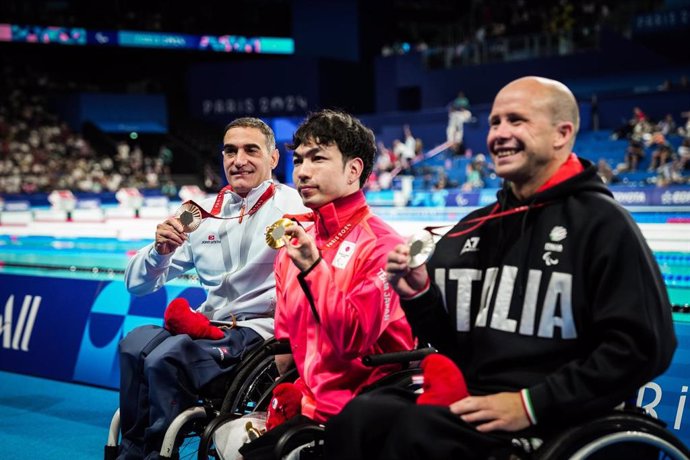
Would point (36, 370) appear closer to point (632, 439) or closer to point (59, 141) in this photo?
point (632, 439)

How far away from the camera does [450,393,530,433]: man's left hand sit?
182cm

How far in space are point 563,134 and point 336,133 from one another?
29.6 inches

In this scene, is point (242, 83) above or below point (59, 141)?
above

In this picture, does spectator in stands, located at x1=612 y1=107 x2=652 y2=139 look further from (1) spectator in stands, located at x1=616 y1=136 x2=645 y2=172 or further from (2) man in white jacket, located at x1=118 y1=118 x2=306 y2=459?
(2) man in white jacket, located at x1=118 y1=118 x2=306 y2=459

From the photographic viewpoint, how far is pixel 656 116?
18500mm

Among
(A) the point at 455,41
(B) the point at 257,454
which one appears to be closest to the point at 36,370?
(B) the point at 257,454

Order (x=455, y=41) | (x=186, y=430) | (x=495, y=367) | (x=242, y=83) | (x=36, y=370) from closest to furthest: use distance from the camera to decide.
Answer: (x=495, y=367), (x=186, y=430), (x=36, y=370), (x=455, y=41), (x=242, y=83)

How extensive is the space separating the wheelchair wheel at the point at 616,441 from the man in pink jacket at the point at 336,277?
66cm

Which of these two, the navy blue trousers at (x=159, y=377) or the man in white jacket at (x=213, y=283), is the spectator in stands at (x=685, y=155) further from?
the navy blue trousers at (x=159, y=377)

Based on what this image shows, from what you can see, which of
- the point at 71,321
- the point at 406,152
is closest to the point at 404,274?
the point at 71,321

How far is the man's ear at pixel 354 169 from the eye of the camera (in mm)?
2484

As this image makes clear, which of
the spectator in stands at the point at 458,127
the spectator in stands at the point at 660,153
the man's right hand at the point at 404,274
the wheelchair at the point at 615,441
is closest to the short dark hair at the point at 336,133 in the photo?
the man's right hand at the point at 404,274

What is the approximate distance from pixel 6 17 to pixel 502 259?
97.0ft

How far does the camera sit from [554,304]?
188 centimetres
